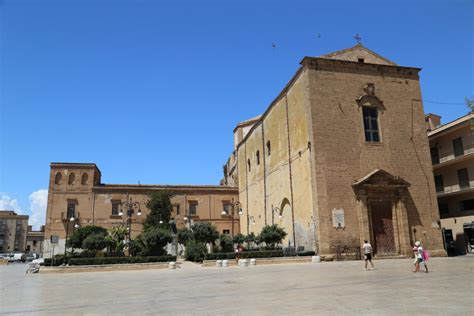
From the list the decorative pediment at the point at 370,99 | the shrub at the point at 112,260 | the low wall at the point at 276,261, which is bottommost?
the low wall at the point at 276,261

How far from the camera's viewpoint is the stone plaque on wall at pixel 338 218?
2420 centimetres

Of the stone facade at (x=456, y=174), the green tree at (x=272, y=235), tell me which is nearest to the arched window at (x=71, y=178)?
the green tree at (x=272, y=235)

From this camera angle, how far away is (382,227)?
2525cm

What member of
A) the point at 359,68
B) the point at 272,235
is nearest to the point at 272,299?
the point at 272,235

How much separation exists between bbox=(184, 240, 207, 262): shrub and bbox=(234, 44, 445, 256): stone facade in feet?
22.1

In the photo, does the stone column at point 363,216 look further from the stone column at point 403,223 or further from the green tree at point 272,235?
the green tree at point 272,235

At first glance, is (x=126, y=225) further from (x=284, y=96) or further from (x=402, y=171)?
(x=402, y=171)

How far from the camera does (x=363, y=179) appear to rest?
2492cm

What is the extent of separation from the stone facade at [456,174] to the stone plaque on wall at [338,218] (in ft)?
34.9

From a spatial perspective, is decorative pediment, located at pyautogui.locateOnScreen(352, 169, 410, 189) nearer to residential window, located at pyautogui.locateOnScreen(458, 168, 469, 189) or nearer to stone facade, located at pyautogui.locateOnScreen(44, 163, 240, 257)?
residential window, located at pyautogui.locateOnScreen(458, 168, 469, 189)

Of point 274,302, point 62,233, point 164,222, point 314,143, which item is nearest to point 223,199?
point 164,222

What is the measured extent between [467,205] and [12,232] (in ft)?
307

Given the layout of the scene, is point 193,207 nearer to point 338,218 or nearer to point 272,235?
point 272,235

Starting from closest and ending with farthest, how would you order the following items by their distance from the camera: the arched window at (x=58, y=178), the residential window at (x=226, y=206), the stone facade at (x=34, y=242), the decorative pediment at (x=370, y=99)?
the decorative pediment at (x=370, y=99)
the arched window at (x=58, y=178)
the residential window at (x=226, y=206)
the stone facade at (x=34, y=242)
